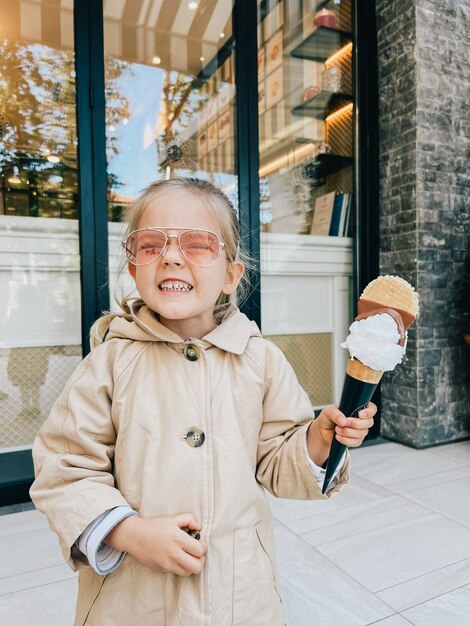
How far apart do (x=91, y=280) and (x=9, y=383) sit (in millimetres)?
770

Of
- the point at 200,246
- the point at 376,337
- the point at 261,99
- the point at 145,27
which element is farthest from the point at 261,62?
the point at 376,337

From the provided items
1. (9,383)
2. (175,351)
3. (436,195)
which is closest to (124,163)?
(9,383)

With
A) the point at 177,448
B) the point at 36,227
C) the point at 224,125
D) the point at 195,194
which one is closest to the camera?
the point at 177,448

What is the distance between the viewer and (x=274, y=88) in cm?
350

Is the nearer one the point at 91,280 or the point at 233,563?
the point at 233,563

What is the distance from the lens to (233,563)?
85 centimetres

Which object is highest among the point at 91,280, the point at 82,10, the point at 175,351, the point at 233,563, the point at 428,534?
the point at 82,10

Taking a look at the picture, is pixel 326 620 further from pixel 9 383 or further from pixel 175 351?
pixel 9 383

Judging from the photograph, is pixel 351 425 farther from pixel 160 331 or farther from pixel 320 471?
pixel 160 331

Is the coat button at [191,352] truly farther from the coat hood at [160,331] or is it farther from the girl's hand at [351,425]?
the girl's hand at [351,425]

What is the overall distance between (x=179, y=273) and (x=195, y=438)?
32cm

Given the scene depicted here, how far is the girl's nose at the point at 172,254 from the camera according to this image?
Answer: 0.90 m

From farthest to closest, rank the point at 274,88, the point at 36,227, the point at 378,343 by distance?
the point at 274,88 < the point at 36,227 < the point at 378,343

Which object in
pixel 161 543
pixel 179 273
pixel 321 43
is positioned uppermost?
pixel 321 43
